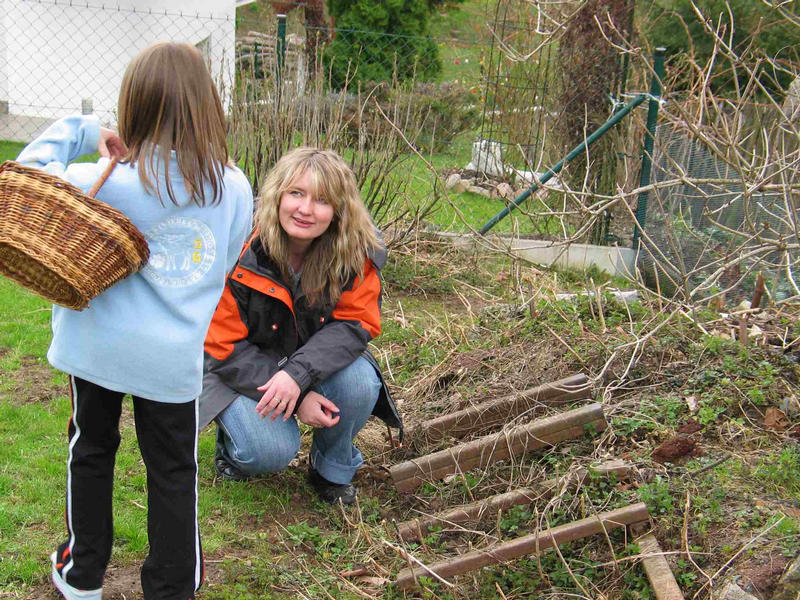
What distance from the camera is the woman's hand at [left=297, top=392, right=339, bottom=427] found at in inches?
120

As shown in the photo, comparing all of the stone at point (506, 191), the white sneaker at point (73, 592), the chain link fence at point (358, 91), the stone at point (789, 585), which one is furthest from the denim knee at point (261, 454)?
the stone at point (506, 191)

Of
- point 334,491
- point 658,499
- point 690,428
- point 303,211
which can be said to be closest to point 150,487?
point 334,491

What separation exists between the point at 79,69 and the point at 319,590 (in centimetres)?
961

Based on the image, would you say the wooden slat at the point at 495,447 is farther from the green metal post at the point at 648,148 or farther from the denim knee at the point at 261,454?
the green metal post at the point at 648,148

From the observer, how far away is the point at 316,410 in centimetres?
304

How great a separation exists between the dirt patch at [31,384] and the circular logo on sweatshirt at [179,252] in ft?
6.72

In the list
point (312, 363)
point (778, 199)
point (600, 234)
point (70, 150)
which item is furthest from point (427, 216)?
point (70, 150)

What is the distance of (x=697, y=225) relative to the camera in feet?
21.6

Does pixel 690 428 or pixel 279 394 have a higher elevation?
pixel 279 394

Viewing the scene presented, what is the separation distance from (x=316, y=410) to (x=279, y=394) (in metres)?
0.18

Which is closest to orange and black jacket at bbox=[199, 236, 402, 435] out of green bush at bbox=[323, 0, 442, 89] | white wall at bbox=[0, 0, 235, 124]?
white wall at bbox=[0, 0, 235, 124]

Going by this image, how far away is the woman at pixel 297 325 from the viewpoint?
3.05 meters

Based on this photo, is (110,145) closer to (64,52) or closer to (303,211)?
(303,211)

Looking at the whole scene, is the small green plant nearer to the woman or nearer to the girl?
the woman
